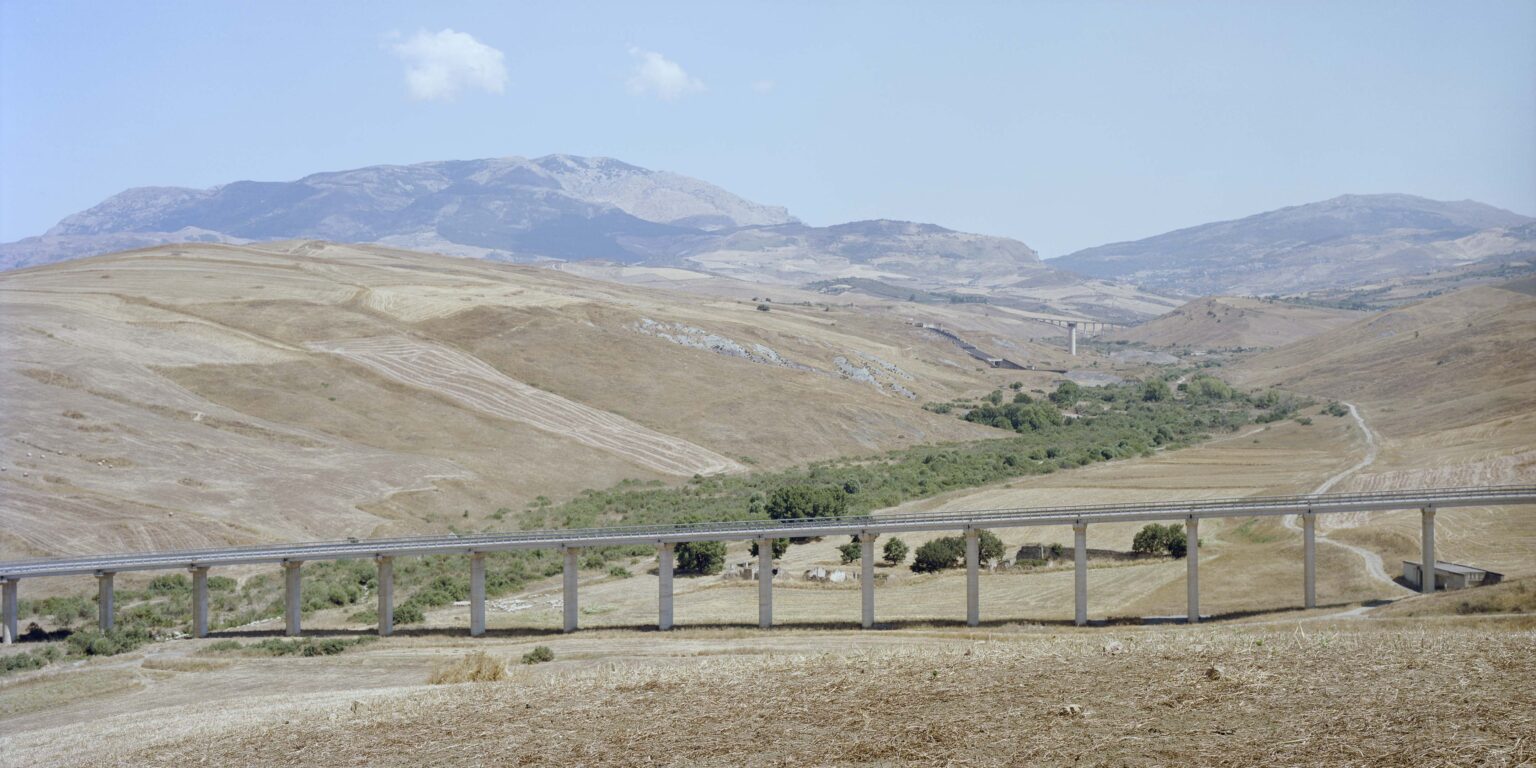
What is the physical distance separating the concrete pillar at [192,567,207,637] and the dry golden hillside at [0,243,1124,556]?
49.9 ft

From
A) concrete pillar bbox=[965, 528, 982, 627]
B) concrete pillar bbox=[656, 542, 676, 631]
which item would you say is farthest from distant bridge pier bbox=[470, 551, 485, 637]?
concrete pillar bbox=[965, 528, 982, 627]

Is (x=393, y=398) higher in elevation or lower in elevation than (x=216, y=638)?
higher

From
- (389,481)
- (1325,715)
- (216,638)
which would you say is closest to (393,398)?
(389,481)

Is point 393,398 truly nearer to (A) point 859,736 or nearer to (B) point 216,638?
(B) point 216,638

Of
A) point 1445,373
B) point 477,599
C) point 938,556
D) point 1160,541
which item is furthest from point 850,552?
point 1445,373

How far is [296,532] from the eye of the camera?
265 ft

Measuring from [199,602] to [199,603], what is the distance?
0.05 m

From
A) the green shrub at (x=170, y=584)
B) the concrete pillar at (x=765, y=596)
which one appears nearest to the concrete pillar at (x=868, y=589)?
the concrete pillar at (x=765, y=596)

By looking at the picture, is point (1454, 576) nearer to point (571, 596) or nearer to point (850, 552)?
point (850, 552)

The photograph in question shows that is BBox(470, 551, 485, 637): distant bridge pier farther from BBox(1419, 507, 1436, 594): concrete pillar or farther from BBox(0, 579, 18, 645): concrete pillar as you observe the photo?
BBox(1419, 507, 1436, 594): concrete pillar

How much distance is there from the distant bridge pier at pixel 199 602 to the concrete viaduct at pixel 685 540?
4 cm

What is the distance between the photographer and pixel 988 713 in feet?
84.7

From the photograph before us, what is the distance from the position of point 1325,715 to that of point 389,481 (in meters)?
77.9

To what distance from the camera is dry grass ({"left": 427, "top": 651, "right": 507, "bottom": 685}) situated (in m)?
37.6
